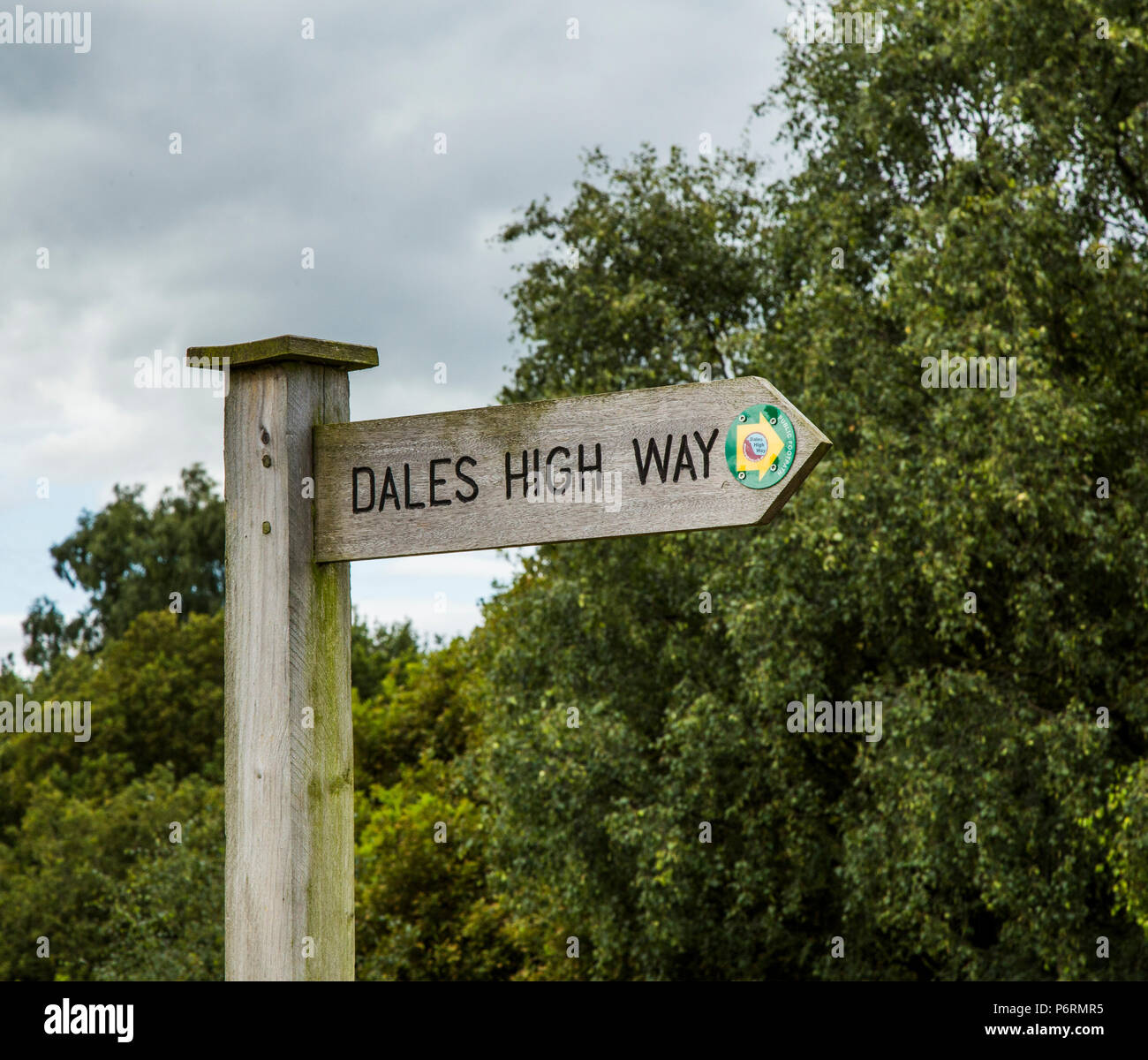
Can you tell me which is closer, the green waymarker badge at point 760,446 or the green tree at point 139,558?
the green waymarker badge at point 760,446

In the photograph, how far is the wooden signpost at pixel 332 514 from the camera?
7.73 ft

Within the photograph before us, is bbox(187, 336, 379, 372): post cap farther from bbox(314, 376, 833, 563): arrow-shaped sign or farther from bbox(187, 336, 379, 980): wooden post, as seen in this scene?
bbox(314, 376, 833, 563): arrow-shaped sign

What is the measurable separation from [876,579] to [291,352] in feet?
28.0

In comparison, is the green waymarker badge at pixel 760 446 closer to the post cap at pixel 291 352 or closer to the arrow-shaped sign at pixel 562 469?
the arrow-shaped sign at pixel 562 469

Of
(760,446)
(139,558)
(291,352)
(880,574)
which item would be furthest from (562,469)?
(139,558)

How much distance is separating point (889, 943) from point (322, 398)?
36.8 feet

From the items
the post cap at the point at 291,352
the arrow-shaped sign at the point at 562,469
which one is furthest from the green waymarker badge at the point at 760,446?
the post cap at the point at 291,352

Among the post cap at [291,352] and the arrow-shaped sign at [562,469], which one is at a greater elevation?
the post cap at [291,352]

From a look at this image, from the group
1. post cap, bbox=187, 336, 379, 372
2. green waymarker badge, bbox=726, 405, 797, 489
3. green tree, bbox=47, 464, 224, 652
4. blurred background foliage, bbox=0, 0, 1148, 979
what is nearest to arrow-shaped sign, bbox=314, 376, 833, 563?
green waymarker badge, bbox=726, 405, 797, 489

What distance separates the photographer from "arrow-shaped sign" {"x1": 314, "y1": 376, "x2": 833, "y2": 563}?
7.50 ft

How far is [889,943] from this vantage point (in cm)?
1261

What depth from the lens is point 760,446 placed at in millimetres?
2281

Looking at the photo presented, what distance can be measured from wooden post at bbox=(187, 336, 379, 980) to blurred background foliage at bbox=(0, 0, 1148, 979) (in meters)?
7.15

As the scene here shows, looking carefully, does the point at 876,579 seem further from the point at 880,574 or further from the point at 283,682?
the point at 283,682
